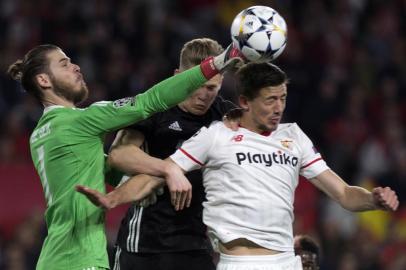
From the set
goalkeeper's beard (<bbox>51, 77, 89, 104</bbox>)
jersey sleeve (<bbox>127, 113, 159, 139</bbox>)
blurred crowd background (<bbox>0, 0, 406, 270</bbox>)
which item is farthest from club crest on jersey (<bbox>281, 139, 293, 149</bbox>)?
blurred crowd background (<bbox>0, 0, 406, 270</bbox>)

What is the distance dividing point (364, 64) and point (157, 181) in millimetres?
8465

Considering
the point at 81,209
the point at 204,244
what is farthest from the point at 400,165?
the point at 81,209

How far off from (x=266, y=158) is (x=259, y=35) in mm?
646

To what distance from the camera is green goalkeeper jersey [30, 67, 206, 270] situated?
5258 mm

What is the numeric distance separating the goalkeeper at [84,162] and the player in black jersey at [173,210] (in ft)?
1.14

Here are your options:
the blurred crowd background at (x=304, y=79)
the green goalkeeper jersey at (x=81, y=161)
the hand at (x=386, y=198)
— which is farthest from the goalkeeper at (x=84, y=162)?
the blurred crowd background at (x=304, y=79)

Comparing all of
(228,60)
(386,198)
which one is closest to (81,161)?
(228,60)

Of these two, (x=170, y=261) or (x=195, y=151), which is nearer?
(x=195, y=151)

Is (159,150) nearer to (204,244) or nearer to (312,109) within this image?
(204,244)

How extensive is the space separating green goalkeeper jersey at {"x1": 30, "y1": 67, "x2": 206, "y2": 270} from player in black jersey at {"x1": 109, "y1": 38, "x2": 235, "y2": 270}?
35 cm

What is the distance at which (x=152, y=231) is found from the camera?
575 cm

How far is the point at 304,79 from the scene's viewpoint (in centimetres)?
1284

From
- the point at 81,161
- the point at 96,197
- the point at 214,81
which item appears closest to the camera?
the point at 96,197

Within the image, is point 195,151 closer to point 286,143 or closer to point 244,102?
point 244,102
